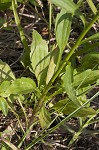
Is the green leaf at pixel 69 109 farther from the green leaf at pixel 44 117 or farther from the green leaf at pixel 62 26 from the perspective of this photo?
the green leaf at pixel 62 26

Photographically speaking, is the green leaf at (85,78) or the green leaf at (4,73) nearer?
the green leaf at (85,78)

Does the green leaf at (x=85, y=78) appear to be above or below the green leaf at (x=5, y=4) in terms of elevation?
below

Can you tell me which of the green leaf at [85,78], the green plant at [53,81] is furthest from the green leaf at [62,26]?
the green leaf at [85,78]

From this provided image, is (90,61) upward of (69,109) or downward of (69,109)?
upward

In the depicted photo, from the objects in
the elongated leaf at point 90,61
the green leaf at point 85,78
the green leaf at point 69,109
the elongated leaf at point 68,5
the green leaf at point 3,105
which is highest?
the elongated leaf at point 68,5

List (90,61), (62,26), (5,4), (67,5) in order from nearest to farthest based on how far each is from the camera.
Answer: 1. (67,5)
2. (62,26)
3. (90,61)
4. (5,4)

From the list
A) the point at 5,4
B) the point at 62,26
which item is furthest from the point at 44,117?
the point at 5,4

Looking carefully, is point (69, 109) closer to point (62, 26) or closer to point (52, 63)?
point (52, 63)
